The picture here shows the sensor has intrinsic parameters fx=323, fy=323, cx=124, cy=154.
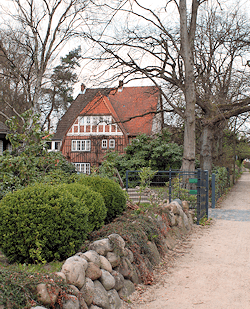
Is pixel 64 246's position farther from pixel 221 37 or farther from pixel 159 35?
pixel 221 37

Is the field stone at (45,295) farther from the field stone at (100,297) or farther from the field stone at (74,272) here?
the field stone at (100,297)

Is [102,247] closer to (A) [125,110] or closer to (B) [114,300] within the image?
(B) [114,300]

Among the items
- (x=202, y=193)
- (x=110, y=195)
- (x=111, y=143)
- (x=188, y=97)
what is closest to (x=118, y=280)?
(x=110, y=195)

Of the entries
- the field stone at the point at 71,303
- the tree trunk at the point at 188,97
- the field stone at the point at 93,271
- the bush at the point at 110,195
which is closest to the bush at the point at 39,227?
the field stone at the point at 93,271

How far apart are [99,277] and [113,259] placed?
1.53 feet

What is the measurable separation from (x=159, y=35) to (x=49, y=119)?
75.8 feet

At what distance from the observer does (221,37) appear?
635 inches

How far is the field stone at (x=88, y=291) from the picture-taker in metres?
3.34

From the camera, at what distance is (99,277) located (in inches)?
150

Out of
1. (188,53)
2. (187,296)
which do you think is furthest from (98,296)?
(188,53)

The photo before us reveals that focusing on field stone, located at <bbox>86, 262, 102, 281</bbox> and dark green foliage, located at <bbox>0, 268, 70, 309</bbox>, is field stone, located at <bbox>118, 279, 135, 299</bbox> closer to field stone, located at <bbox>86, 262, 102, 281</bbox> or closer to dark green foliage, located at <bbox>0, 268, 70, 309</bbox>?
field stone, located at <bbox>86, 262, 102, 281</bbox>

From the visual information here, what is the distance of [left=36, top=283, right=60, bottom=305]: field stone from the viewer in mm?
2803

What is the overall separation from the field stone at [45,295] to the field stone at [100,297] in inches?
28.3

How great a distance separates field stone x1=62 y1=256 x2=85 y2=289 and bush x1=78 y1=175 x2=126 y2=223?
137 inches
